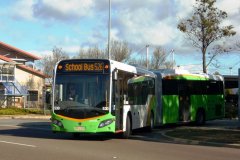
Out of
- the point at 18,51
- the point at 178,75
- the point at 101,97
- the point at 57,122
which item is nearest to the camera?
the point at 101,97

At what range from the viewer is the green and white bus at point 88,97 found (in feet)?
59.3

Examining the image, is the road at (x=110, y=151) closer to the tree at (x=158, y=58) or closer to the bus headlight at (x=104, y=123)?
the bus headlight at (x=104, y=123)

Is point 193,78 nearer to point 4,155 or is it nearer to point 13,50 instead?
point 4,155

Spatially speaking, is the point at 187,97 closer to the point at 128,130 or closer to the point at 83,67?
the point at 128,130

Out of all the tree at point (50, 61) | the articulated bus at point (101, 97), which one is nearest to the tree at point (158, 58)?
the tree at point (50, 61)

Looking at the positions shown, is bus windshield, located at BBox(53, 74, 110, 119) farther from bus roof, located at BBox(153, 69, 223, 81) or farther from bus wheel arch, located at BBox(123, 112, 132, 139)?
bus roof, located at BBox(153, 69, 223, 81)

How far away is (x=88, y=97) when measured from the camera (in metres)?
18.2

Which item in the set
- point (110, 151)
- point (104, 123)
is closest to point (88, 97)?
point (104, 123)

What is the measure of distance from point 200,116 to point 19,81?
40364 mm

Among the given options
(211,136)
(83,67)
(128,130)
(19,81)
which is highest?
(19,81)

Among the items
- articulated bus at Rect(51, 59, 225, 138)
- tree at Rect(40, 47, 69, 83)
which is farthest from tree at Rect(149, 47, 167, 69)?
articulated bus at Rect(51, 59, 225, 138)

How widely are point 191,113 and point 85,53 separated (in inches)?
1682

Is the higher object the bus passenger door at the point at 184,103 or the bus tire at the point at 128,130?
the bus passenger door at the point at 184,103

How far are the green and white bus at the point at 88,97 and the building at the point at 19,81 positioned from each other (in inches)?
1353
